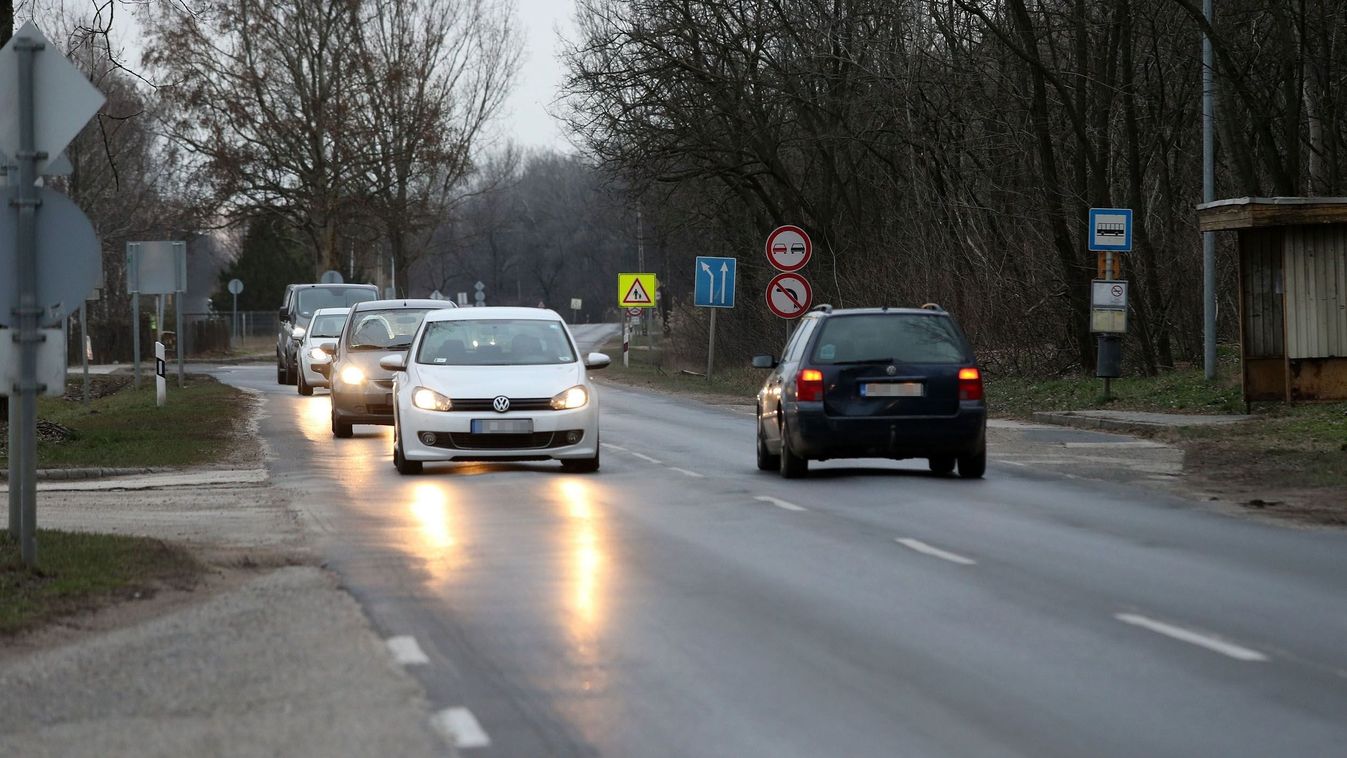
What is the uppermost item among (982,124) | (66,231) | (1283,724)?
(982,124)

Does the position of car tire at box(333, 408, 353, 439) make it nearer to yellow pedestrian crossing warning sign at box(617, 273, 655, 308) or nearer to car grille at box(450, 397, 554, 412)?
car grille at box(450, 397, 554, 412)

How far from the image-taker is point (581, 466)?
18.9 m

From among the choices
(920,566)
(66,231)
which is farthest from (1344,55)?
(66,231)

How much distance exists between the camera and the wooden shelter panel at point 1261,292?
2522 centimetres

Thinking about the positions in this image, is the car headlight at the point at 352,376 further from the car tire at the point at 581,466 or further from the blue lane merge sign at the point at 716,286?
the blue lane merge sign at the point at 716,286

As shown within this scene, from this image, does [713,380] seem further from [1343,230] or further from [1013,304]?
[1343,230]

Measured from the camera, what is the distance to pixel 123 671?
8.15 metres

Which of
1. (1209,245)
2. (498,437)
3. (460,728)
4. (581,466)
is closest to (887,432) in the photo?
(581,466)

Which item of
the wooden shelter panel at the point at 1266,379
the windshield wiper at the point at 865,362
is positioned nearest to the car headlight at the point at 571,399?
the windshield wiper at the point at 865,362

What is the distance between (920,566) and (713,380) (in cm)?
3479

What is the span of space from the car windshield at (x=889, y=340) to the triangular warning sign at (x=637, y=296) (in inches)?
1358

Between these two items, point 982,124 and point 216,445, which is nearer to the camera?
point 216,445

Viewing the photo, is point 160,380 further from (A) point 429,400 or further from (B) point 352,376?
(A) point 429,400

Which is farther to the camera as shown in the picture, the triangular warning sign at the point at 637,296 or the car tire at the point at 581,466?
the triangular warning sign at the point at 637,296
